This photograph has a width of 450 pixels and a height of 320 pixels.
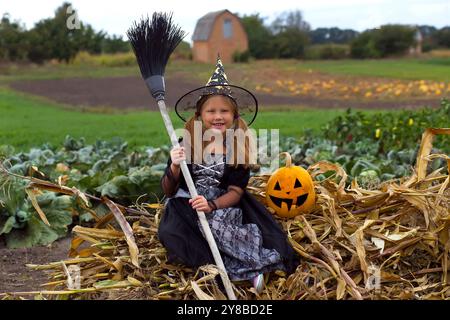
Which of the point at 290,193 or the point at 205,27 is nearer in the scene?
the point at 290,193

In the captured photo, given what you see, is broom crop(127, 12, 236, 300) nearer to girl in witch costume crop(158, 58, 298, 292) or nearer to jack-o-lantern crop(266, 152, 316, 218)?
girl in witch costume crop(158, 58, 298, 292)

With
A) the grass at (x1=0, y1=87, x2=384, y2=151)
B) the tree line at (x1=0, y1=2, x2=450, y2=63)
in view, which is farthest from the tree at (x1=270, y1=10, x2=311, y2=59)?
the grass at (x1=0, y1=87, x2=384, y2=151)

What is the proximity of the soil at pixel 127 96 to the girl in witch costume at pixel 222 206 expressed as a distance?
12215 mm

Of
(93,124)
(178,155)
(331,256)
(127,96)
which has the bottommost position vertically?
(127,96)

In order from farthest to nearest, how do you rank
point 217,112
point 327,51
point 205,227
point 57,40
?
point 327,51
point 57,40
point 217,112
point 205,227

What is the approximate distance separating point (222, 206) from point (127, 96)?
17018mm

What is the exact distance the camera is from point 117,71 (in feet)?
96.9

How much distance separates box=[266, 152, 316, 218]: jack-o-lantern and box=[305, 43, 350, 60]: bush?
113ft

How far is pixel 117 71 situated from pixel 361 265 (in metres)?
26.7

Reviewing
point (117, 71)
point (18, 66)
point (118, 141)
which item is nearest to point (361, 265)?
point (118, 141)

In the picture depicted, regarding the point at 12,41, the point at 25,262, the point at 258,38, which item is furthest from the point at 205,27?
the point at 25,262

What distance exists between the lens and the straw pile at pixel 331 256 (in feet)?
11.7

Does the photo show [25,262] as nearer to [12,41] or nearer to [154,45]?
[154,45]

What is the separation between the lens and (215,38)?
33812 mm
